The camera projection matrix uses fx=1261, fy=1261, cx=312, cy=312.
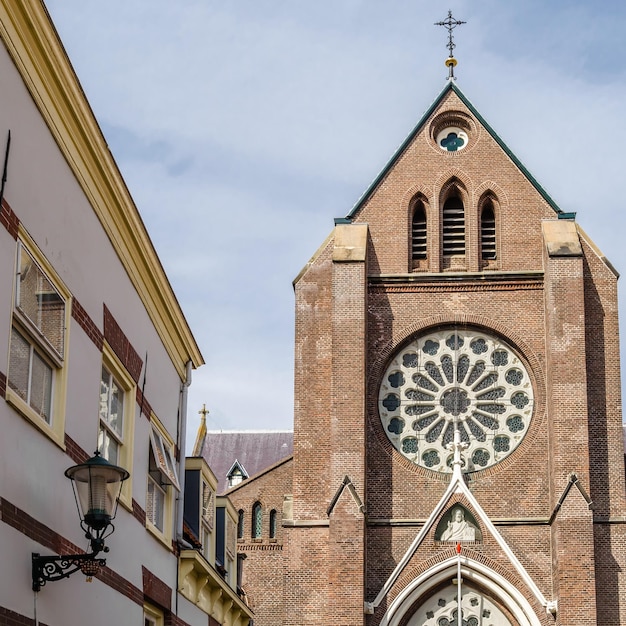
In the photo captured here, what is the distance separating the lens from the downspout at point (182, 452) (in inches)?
617

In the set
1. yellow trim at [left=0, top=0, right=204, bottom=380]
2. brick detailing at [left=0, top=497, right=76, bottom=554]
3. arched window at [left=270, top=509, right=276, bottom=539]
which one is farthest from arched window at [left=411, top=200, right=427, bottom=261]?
brick detailing at [left=0, top=497, right=76, bottom=554]

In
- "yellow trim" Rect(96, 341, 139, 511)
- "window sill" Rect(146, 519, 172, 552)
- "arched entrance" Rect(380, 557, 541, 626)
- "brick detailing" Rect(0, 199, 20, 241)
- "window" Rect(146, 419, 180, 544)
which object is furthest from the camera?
"arched entrance" Rect(380, 557, 541, 626)

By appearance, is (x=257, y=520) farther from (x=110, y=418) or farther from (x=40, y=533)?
(x=40, y=533)

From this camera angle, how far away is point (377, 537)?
28.6m

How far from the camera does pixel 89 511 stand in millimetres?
9008

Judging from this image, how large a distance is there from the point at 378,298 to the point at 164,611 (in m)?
16.8

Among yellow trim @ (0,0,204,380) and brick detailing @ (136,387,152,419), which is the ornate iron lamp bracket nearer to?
yellow trim @ (0,0,204,380)

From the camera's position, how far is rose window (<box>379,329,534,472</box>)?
29.7 m

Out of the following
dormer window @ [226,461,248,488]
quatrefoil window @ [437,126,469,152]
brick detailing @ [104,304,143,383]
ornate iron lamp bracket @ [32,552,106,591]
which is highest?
quatrefoil window @ [437,126,469,152]

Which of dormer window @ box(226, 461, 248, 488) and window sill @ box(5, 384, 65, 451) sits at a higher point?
dormer window @ box(226, 461, 248, 488)

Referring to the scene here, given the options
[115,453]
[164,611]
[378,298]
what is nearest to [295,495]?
[378,298]

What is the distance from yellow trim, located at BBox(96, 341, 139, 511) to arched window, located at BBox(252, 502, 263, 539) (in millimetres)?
28021

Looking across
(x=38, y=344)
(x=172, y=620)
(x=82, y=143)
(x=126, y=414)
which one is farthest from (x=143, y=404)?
(x=38, y=344)

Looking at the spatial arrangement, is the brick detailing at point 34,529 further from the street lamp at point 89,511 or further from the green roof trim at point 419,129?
the green roof trim at point 419,129
